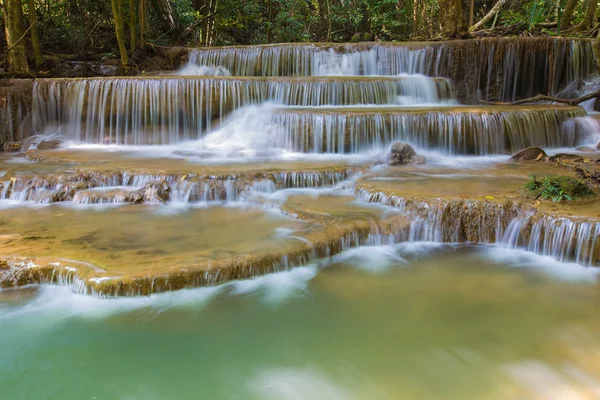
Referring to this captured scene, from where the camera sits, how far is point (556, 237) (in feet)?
15.8

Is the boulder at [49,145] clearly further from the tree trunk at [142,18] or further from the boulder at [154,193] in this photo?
the tree trunk at [142,18]

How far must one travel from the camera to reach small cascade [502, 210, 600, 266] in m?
4.62

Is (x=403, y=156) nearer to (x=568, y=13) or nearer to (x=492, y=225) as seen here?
(x=492, y=225)

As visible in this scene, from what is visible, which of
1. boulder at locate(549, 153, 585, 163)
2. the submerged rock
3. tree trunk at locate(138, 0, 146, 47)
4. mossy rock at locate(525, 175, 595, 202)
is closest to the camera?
mossy rock at locate(525, 175, 595, 202)

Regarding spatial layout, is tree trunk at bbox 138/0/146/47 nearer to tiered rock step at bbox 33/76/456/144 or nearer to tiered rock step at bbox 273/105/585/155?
tiered rock step at bbox 33/76/456/144

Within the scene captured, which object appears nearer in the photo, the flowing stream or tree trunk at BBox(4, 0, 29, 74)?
the flowing stream

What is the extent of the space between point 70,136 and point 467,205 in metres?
8.09

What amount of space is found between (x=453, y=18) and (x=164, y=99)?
738 centimetres

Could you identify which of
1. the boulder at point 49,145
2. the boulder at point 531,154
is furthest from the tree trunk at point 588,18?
the boulder at point 49,145

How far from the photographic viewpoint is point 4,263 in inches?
165

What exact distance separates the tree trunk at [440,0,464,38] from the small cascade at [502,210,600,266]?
8.54 metres

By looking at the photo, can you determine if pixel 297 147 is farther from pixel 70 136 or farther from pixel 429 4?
pixel 429 4

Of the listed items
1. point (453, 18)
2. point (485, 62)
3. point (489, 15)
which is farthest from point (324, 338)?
point (489, 15)

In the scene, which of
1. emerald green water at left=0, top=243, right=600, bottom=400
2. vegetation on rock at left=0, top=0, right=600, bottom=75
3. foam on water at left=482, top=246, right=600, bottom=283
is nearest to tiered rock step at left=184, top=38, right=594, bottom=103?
vegetation on rock at left=0, top=0, right=600, bottom=75
